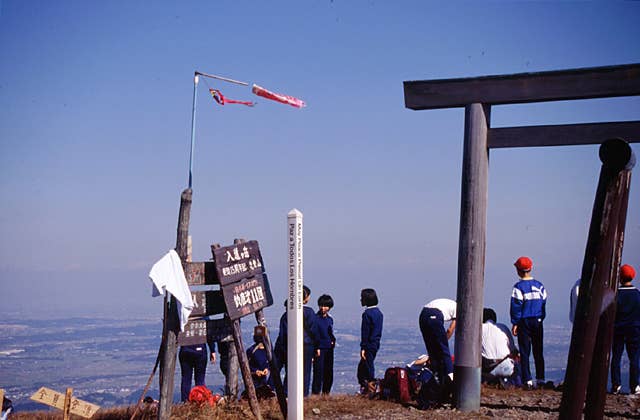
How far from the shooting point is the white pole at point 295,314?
7.82 metres

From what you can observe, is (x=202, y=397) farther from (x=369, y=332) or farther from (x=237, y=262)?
(x=369, y=332)

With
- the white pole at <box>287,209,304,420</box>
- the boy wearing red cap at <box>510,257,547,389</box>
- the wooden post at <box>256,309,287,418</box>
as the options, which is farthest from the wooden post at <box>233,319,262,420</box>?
the boy wearing red cap at <box>510,257,547,389</box>

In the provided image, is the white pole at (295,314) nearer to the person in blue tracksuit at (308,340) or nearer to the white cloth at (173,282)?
the white cloth at (173,282)

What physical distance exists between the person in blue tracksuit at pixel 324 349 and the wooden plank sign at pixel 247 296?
2025 millimetres

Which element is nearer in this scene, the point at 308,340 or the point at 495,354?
the point at 495,354

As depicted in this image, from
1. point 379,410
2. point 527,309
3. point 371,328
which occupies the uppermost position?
point 527,309

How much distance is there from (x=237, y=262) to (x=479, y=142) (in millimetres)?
3402

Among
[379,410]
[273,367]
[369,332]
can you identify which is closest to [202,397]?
[273,367]

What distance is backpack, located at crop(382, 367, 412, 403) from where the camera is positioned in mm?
9242

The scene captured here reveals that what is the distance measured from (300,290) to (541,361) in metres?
4.85

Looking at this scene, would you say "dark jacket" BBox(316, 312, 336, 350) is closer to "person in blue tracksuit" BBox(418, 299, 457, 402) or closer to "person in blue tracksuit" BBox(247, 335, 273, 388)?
"person in blue tracksuit" BBox(247, 335, 273, 388)

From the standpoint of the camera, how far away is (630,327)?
9.75 meters

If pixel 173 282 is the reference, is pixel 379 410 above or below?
below

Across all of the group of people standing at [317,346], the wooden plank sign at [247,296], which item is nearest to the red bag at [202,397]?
the wooden plank sign at [247,296]
